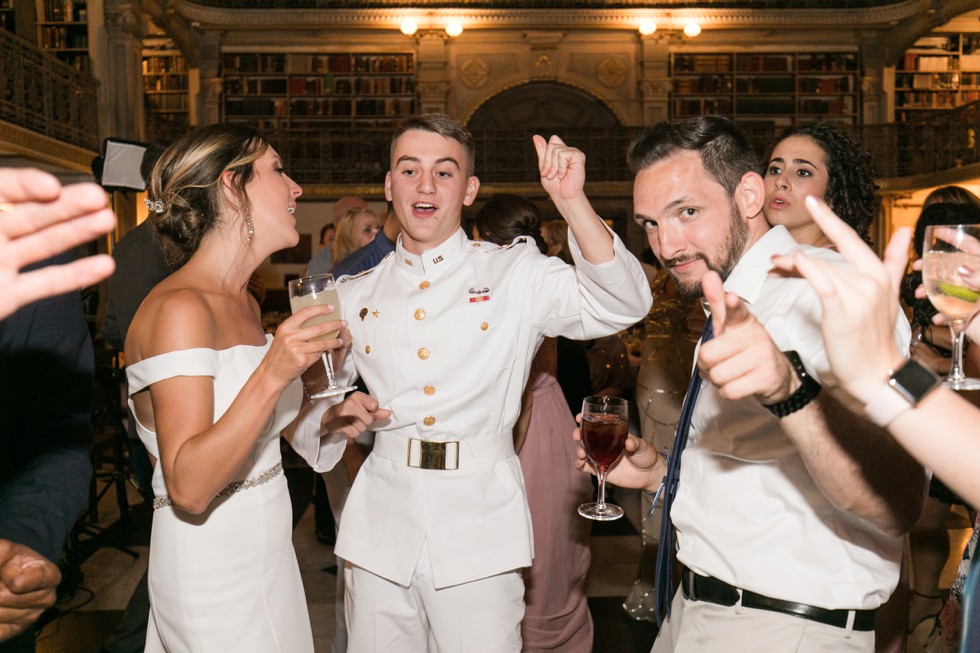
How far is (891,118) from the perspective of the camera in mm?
13055

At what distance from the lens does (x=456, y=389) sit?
1910 mm

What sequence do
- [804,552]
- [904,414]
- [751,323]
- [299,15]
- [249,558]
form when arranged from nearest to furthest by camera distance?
1. [904,414]
2. [751,323]
3. [804,552]
4. [249,558]
5. [299,15]

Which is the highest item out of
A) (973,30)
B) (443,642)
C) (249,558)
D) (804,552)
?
(973,30)

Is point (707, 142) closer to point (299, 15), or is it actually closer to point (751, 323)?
point (751, 323)

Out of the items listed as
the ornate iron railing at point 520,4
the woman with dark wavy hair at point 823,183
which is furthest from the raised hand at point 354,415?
the ornate iron railing at point 520,4

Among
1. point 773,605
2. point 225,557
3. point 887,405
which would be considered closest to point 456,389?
point 225,557

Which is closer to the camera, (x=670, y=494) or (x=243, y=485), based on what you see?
(x=670, y=494)

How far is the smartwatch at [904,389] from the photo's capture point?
32.1 inches

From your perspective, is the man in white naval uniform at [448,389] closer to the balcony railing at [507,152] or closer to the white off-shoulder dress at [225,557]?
the white off-shoulder dress at [225,557]

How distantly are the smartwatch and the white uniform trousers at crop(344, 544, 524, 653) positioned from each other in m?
1.20

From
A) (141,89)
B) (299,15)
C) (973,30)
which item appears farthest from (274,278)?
(973,30)

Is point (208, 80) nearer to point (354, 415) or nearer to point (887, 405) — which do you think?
point (354, 415)

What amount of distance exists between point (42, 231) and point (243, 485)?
1.02m

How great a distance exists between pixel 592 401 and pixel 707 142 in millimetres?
579
